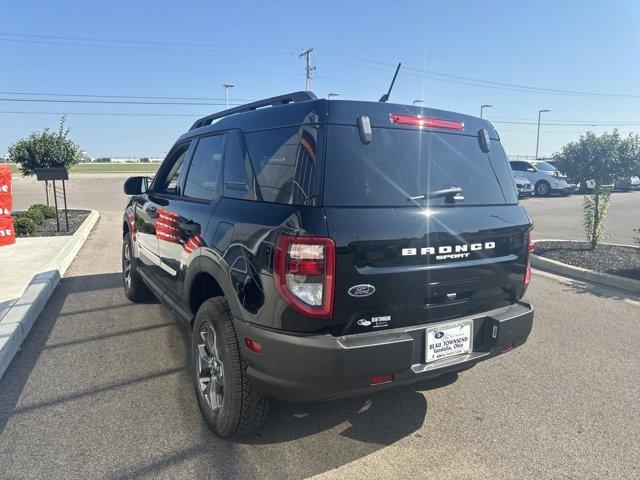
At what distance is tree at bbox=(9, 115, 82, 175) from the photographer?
12008 mm

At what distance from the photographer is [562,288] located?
6.35 m

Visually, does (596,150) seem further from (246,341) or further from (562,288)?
(246,341)

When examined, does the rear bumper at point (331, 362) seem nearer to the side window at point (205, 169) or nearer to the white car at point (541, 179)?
the side window at point (205, 169)

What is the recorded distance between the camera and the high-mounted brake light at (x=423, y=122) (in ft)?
8.82

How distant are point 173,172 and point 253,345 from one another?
2472 mm

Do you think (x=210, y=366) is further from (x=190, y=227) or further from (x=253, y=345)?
(x=190, y=227)

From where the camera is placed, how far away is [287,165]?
251 cm

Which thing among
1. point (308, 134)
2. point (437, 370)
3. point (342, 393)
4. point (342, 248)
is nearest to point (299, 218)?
point (342, 248)

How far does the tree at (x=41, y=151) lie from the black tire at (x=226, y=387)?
37.4 feet

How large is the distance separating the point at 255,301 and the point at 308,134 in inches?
35.9

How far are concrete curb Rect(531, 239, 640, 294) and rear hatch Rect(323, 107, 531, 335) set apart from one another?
4260 millimetres

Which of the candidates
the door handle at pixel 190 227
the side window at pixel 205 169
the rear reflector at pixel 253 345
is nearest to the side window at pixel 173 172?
the side window at pixel 205 169

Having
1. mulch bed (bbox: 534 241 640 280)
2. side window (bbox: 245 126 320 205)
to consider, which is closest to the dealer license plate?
side window (bbox: 245 126 320 205)

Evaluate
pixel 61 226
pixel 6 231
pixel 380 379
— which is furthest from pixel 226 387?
pixel 61 226
